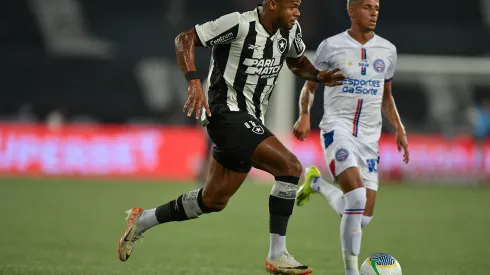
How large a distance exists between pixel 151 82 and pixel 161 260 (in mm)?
20480

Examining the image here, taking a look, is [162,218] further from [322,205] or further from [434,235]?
[322,205]

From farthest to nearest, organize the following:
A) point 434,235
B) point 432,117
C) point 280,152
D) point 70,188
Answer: point 432,117 → point 70,188 → point 434,235 → point 280,152

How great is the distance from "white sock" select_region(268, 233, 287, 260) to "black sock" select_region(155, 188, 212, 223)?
23.5 inches

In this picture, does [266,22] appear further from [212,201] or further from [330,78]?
[212,201]

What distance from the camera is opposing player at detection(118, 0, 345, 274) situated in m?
5.81

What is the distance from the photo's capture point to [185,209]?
6.23 m

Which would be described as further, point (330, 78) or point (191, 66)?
point (330, 78)

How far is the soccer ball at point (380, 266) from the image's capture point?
19.5 ft

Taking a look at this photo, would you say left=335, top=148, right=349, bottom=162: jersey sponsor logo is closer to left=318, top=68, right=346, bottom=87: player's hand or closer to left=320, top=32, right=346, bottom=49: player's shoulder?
left=318, top=68, right=346, bottom=87: player's hand

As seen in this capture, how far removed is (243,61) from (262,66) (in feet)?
0.49

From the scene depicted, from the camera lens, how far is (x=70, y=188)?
15773 millimetres

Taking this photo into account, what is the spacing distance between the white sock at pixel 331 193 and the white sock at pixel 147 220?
1.64 meters

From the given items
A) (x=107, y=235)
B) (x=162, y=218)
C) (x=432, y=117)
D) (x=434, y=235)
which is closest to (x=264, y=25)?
(x=162, y=218)

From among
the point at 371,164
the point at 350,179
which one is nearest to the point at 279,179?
the point at 350,179
